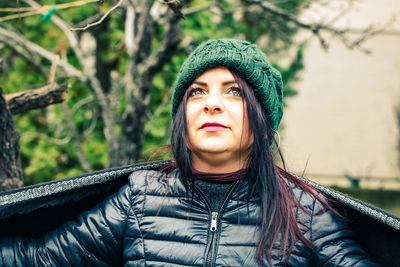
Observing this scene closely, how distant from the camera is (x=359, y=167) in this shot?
32.1 feet

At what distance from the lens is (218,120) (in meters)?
1.67

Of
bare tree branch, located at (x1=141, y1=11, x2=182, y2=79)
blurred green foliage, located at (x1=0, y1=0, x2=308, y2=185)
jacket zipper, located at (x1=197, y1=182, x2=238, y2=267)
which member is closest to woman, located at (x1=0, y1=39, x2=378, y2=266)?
jacket zipper, located at (x1=197, y1=182, x2=238, y2=267)

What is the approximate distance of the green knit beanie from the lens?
1707 millimetres

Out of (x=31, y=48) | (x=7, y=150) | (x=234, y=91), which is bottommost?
(x=7, y=150)

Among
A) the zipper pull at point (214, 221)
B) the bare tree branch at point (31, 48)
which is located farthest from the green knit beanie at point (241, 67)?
the bare tree branch at point (31, 48)

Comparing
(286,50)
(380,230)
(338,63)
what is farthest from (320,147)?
(380,230)

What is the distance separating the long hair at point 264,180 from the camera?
1.59 m

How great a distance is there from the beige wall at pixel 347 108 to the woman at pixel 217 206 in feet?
27.4

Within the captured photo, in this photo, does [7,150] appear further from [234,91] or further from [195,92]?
[234,91]

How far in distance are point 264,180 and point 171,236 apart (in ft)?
1.51

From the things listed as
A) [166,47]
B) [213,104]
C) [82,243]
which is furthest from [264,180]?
[166,47]

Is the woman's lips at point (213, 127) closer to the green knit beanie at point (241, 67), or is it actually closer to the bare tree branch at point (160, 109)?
the green knit beanie at point (241, 67)

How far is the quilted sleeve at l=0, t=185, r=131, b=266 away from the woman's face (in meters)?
0.43

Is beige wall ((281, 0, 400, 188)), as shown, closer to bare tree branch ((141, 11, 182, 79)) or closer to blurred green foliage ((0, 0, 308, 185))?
blurred green foliage ((0, 0, 308, 185))
